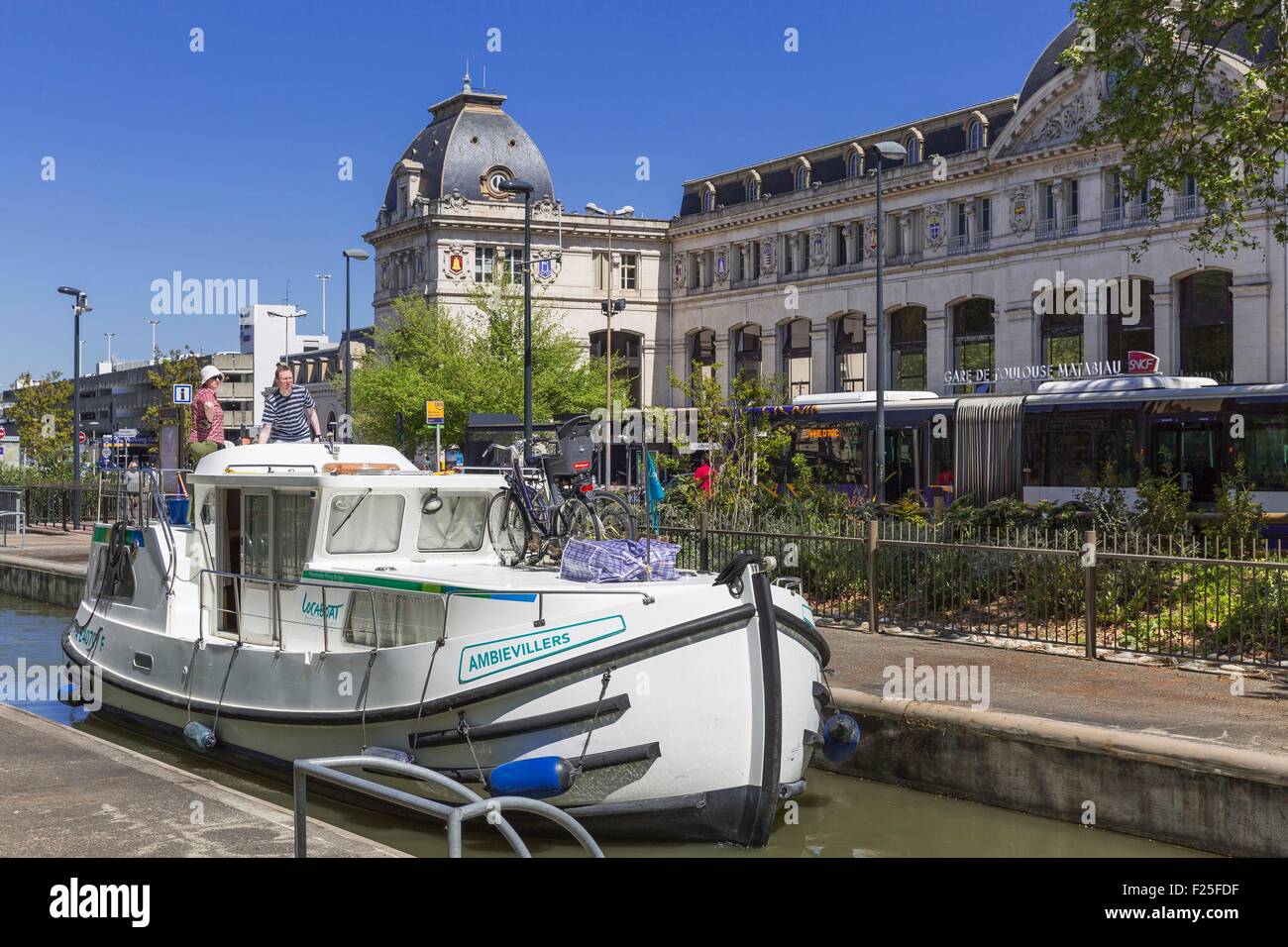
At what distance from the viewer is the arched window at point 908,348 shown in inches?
2473

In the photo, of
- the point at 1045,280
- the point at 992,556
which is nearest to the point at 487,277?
the point at 1045,280

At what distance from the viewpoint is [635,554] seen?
11094 millimetres

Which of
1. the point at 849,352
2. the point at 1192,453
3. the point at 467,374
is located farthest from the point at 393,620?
the point at 849,352

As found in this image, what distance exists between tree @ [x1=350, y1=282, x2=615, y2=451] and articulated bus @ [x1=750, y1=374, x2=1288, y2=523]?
2476 cm

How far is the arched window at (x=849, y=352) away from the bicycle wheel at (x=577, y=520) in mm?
52309

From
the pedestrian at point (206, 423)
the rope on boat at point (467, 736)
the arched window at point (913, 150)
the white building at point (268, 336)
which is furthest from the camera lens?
the white building at point (268, 336)

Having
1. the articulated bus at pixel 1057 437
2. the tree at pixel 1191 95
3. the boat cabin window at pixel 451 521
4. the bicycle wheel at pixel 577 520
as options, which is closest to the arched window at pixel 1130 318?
the articulated bus at pixel 1057 437

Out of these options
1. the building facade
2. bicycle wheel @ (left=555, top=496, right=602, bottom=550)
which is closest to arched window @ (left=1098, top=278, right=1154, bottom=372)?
the building facade

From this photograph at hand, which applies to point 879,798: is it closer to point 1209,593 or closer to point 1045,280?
point 1209,593

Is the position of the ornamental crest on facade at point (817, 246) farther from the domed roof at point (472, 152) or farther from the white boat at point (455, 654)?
the white boat at point (455, 654)

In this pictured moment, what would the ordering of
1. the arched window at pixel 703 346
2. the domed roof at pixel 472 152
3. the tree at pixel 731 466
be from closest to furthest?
the tree at pixel 731 466
the arched window at pixel 703 346
the domed roof at pixel 472 152

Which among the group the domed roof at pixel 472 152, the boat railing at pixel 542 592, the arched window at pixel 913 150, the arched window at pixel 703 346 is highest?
the domed roof at pixel 472 152

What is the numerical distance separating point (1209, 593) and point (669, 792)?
7.04 m
